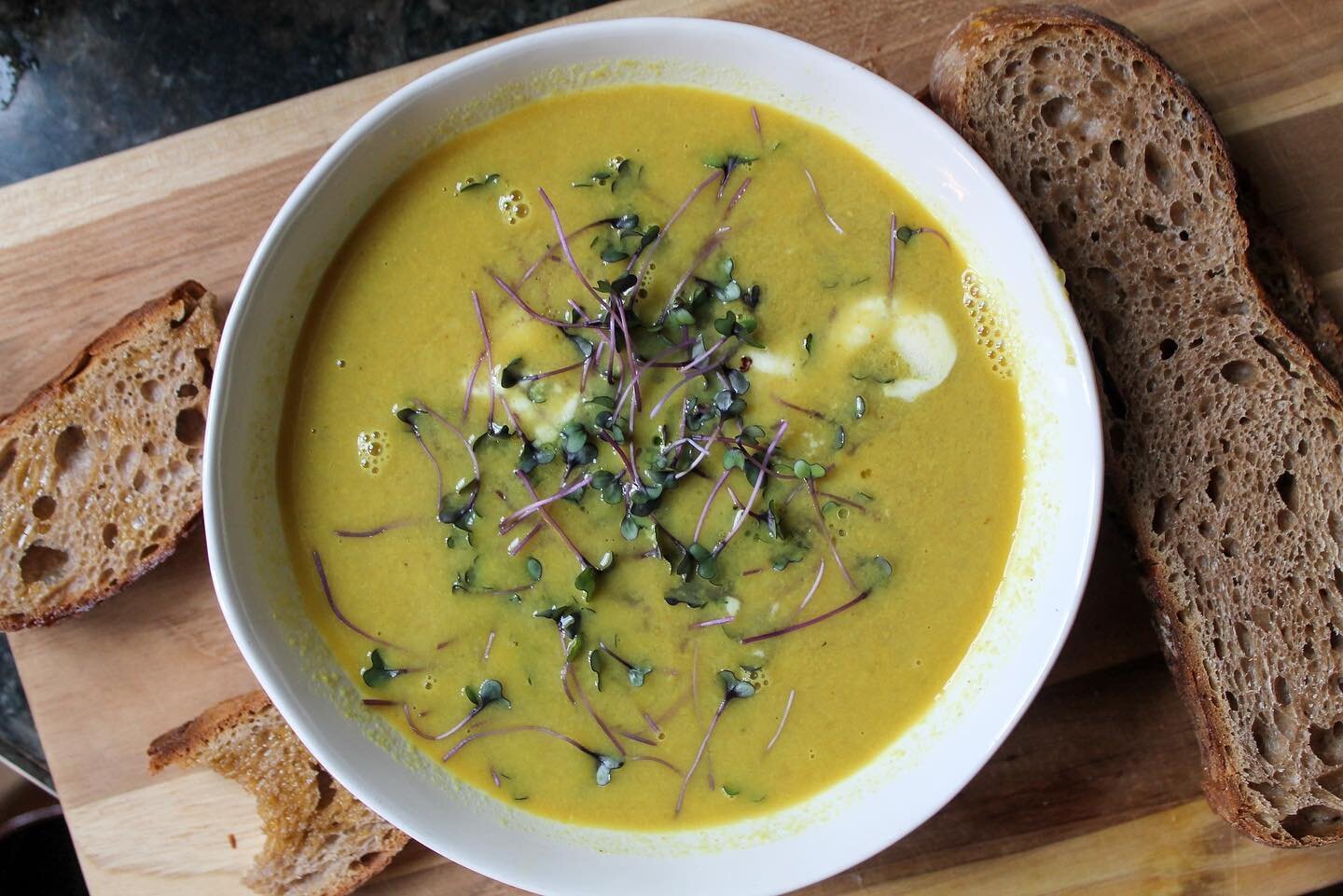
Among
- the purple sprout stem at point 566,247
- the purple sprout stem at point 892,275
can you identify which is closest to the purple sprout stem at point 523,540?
the purple sprout stem at point 566,247

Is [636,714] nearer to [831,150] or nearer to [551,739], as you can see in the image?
[551,739]

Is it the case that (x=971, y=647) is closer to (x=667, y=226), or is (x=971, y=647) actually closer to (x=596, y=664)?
(x=596, y=664)

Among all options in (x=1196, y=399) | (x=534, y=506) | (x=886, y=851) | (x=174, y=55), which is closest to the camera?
(x=534, y=506)

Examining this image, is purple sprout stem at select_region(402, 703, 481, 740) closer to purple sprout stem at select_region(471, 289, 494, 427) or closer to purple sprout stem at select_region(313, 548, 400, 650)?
purple sprout stem at select_region(313, 548, 400, 650)

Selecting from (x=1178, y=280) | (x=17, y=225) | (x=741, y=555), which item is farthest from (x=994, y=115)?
(x=17, y=225)

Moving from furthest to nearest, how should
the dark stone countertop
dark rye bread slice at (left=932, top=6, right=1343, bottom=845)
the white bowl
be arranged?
1. the dark stone countertop
2. dark rye bread slice at (left=932, top=6, right=1343, bottom=845)
3. the white bowl

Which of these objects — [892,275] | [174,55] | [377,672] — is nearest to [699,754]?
[377,672]

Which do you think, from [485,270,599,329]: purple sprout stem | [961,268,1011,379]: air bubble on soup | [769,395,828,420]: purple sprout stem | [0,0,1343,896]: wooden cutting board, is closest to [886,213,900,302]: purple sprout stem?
[961,268,1011,379]: air bubble on soup
